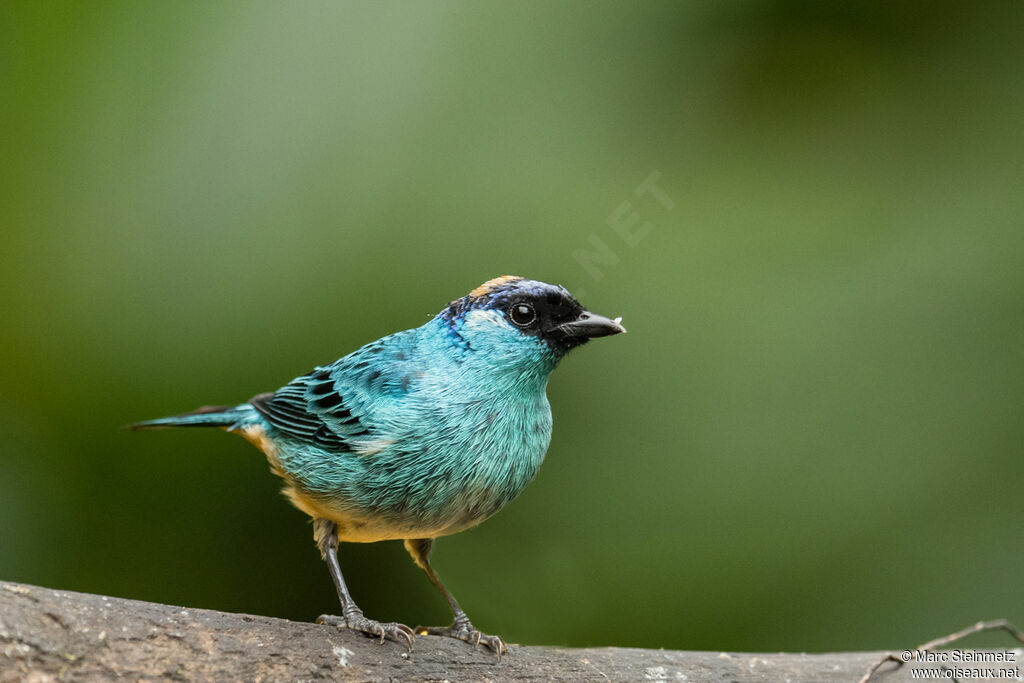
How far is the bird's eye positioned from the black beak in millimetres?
87

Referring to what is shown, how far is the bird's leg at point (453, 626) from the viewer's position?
9.95 ft

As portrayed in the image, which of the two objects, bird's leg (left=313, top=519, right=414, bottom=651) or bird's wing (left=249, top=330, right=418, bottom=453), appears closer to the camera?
bird's leg (left=313, top=519, right=414, bottom=651)

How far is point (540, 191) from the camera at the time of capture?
170 inches

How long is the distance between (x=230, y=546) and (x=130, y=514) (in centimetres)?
38

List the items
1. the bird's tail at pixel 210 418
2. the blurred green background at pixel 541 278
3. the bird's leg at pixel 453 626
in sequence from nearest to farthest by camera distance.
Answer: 1. the bird's leg at pixel 453 626
2. the bird's tail at pixel 210 418
3. the blurred green background at pixel 541 278

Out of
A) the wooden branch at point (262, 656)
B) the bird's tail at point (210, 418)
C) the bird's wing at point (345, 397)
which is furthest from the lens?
the bird's tail at point (210, 418)

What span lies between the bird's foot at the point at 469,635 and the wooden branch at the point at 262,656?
0.04 meters

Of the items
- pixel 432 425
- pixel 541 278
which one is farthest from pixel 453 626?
pixel 541 278

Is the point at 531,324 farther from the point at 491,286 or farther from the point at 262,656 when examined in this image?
the point at 262,656

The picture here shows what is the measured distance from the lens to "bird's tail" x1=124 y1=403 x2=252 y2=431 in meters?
3.51

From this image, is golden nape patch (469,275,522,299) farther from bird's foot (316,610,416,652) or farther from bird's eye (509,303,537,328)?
bird's foot (316,610,416,652)

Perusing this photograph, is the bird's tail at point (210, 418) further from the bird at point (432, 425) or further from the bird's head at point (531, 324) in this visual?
the bird's head at point (531, 324)

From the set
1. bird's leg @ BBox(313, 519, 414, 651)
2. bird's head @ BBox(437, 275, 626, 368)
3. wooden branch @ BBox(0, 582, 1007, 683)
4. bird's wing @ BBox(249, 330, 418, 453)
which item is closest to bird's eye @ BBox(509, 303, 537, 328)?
bird's head @ BBox(437, 275, 626, 368)

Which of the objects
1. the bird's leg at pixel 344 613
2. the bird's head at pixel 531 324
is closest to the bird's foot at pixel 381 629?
the bird's leg at pixel 344 613
